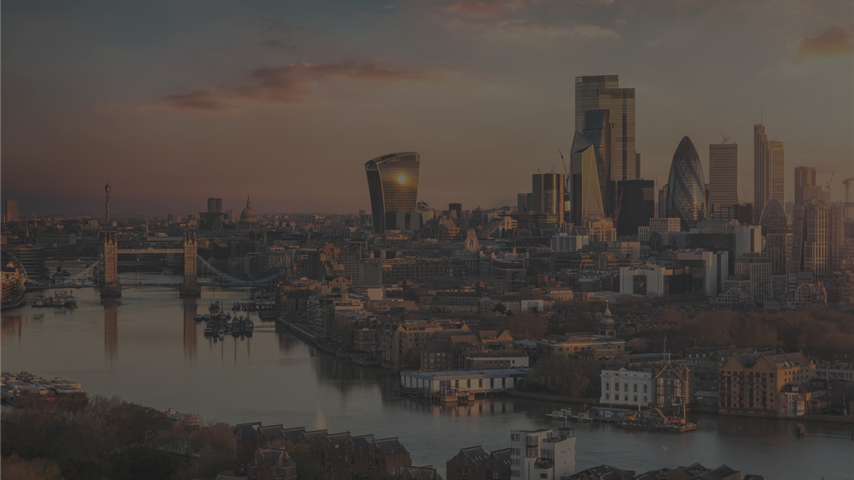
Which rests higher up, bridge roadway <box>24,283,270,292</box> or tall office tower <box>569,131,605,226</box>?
tall office tower <box>569,131,605,226</box>

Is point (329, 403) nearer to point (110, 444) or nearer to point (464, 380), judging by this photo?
point (464, 380)

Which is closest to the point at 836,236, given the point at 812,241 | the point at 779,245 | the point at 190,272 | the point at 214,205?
the point at 812,241

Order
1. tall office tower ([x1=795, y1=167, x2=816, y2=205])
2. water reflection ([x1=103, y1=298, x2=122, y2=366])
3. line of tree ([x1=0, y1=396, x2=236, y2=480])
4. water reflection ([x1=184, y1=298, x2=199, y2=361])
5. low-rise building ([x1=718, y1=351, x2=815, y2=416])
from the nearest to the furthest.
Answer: line of tree ([x1=0, y1=396, x2=236, y2=480]) < low-rise building ([x1=718, y1=351, x2=815, y2=416]) < water reflection ([x1=103, y1=298, x2=122, y2=366]) < water reflection ([x1=184, y1=298, x2=199, y2=361]) < tall office tower ([x1=795, y1=167, x2=816, y2=205])

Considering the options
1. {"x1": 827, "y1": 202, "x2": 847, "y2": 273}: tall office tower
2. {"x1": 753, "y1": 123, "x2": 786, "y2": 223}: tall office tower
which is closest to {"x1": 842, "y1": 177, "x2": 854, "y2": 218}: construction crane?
{"x1": 827, "y1": 202, "x2": 847, "y2": 273}: tall office tower

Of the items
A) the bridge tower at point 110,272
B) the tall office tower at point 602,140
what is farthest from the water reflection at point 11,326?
the tall office tower at point 602,140

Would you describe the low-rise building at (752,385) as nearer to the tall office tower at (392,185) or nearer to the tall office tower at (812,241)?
the tall office tower at (812,241)

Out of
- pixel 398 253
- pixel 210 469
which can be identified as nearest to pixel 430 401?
pixel 210 469

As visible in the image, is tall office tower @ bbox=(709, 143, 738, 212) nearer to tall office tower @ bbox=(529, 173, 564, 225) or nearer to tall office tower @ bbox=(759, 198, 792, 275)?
tall office tower @ bbox=(529, 173, 564, 225)

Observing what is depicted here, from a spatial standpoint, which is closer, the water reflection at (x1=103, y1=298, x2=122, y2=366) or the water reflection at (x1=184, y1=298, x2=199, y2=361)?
the water reflection at (x1=103, y1=298, x2=122, y2=366)
